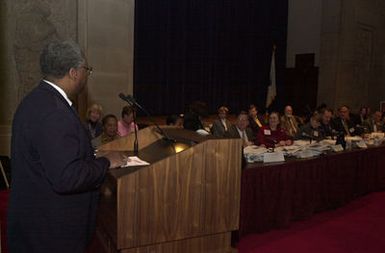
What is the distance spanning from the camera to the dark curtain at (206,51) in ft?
36.2

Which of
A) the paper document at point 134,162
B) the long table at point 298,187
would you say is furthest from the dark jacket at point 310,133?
the paper document at point 134,162

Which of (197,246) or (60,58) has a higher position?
(60,58)

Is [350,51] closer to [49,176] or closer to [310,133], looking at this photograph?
[310,133]

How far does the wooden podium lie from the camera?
6.72 feet

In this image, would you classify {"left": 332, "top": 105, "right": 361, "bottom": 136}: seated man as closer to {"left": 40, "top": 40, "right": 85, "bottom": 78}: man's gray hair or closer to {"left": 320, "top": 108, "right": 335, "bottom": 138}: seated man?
{"left": 320, "top": 108, "right": 335, "bottom": 138}: seated man

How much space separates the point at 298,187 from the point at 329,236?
2.01 ft

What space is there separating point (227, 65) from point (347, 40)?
3.48m

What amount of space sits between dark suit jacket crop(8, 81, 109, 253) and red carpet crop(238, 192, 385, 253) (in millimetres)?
2171

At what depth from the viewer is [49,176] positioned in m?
1.56

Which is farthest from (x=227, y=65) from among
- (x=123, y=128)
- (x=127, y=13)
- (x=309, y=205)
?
(x=309, y=205)

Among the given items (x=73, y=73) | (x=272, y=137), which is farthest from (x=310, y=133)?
(x=73, y=73)

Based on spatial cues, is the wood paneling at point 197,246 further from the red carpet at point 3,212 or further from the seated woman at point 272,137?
the seated woman at point 272,137

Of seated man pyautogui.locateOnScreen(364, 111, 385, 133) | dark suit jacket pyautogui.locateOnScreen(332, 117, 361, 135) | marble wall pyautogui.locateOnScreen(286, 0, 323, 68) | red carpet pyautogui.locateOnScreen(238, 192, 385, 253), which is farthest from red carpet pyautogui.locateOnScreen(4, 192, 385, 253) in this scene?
marble wall pyautogui.locateOnScreen(286, 0, 323, 68)

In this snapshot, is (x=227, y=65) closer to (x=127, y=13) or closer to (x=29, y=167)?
(x=127, y=13)
